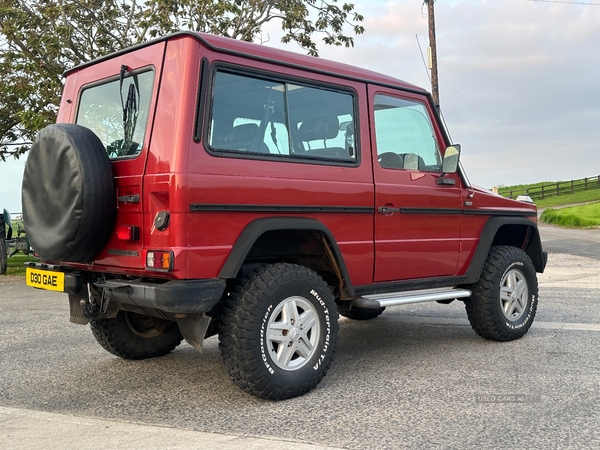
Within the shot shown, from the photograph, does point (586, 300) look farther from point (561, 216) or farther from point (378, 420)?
point (561, 216)

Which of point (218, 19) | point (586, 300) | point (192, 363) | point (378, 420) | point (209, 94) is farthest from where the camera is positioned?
point (218, 19)

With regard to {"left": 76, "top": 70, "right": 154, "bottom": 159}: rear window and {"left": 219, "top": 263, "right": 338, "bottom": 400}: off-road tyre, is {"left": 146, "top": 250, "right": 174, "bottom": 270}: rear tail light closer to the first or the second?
{"left": 219, "top": 263, "right": 338, "bottom": 400}: off-road tyre

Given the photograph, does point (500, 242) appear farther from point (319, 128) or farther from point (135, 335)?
point (135, 335)

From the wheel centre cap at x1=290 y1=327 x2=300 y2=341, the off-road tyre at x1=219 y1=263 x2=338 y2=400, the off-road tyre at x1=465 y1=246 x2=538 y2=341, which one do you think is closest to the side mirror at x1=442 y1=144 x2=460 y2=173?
the off-road tyre at x1=465 y1=246 x2=538 y2=341

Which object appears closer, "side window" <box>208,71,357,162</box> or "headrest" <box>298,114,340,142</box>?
"side window" <box>208,71,357,162</box>

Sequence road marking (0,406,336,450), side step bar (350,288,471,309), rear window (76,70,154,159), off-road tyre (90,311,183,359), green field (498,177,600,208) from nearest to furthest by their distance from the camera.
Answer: road marking (0,406,336,450)
rear window (76,70,154,159)
side step bar (350,288,471,309)
off-road tyre (90,311,183,359)
green field (498,177,600,208)

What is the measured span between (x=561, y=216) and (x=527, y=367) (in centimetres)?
2334

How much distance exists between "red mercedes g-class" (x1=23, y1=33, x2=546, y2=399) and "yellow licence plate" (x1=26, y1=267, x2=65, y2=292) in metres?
0.01

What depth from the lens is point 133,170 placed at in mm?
4016

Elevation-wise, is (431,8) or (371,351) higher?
(431,8)

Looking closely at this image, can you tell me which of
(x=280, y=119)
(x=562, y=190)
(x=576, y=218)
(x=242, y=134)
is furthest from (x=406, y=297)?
(x=562, y=190)

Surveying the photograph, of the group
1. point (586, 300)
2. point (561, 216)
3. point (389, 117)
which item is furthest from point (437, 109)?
point (561, 216)

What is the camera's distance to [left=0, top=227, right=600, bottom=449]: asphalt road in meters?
3.40

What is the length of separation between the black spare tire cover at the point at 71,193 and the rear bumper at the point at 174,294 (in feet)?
1.25
